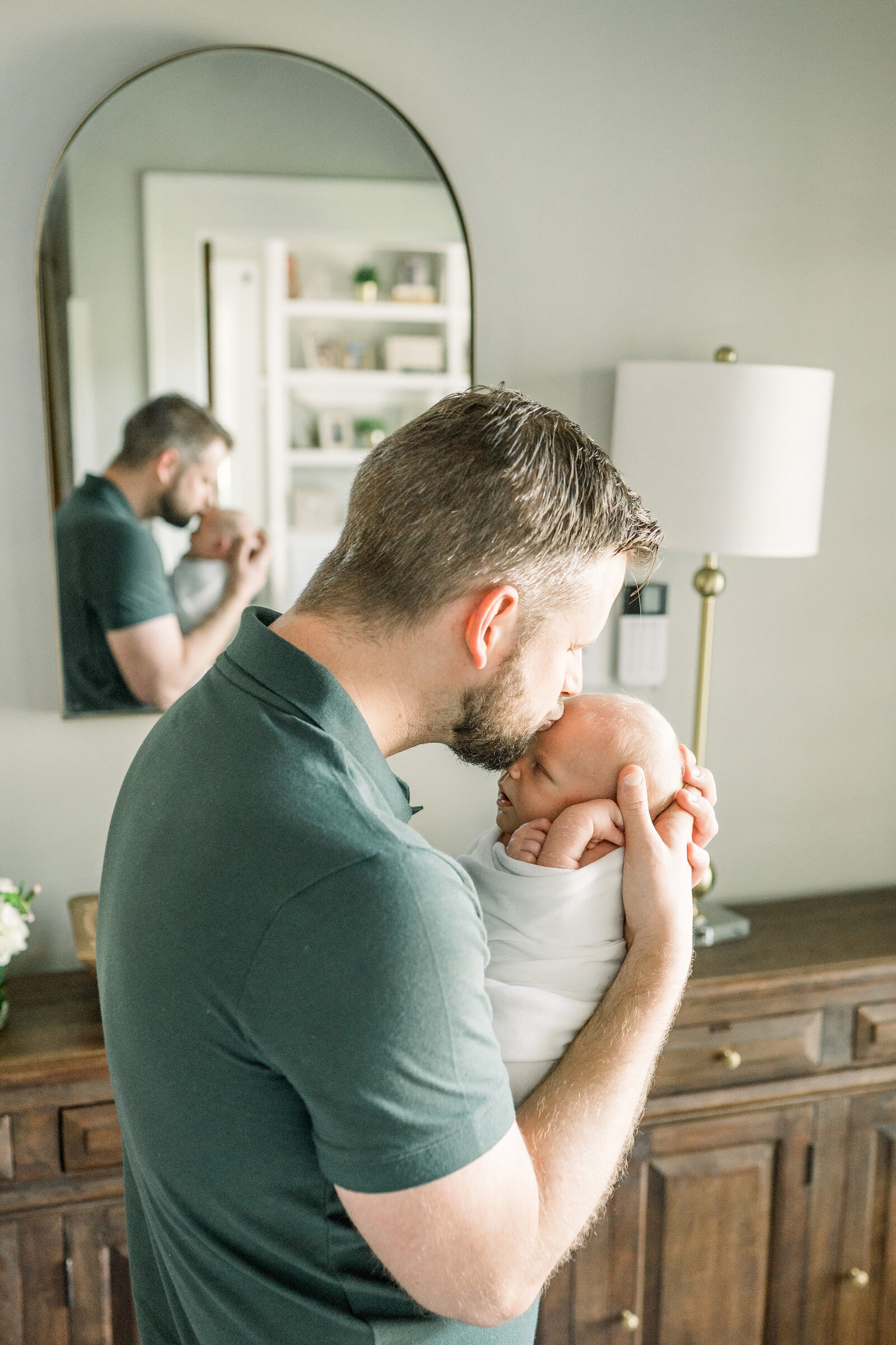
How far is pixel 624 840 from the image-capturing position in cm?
120

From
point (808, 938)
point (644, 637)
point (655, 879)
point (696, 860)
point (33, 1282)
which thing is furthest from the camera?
point (644, 637)

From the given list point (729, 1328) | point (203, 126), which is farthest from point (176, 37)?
point (729, 1328)

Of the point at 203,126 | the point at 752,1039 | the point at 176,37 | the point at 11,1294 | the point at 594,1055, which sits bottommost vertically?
the point at 11,1294

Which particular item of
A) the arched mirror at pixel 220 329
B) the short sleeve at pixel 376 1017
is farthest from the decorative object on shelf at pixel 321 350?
the short sleeve at pixel 376 1017

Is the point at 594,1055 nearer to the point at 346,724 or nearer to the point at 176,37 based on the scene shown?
the point at 346,724

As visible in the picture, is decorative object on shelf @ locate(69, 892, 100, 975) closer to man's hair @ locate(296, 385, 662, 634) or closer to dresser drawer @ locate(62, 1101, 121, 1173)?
dresser drawer @ locate(62, 1101, 121, 1173)

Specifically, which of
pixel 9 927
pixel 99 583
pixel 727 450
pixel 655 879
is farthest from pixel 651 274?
pixel 9 927

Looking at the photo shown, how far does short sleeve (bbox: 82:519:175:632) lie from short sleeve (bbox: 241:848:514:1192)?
1.26m

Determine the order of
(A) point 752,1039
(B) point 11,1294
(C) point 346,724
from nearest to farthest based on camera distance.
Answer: (C) point 346,724 < (B) point 11,1294 < (A) point 752,1039

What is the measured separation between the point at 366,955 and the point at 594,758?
0.67m

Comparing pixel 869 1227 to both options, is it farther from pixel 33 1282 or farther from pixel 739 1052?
pixel 33 1282

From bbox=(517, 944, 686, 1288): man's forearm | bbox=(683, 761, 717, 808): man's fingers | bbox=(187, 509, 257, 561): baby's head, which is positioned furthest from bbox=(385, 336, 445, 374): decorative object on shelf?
bbox=(517, 944, 686, 1288): man's forearm

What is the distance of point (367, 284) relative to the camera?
6.26 feet

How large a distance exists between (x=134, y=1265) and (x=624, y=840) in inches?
25.8
